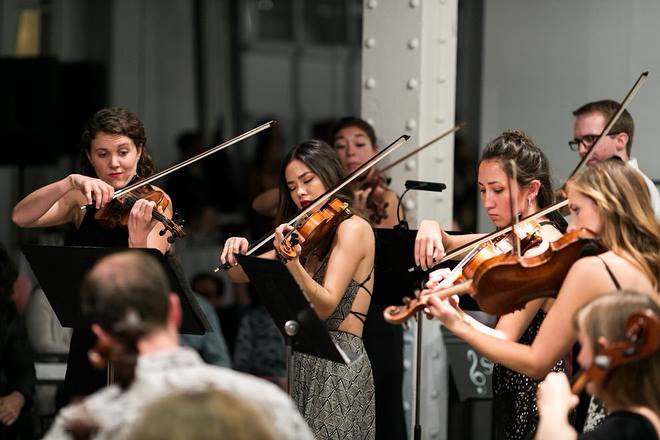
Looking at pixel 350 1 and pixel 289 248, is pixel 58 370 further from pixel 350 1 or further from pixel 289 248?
pixel 350 1

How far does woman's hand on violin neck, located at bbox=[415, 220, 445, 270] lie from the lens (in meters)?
3.59

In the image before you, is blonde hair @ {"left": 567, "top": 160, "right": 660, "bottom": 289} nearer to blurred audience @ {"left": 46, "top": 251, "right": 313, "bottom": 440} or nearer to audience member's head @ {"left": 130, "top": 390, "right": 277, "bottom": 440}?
blurred audience @ {"left": 46, "top": 251, "right": 313, "bottom": 440}

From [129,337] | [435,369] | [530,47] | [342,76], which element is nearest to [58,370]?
[435,369]

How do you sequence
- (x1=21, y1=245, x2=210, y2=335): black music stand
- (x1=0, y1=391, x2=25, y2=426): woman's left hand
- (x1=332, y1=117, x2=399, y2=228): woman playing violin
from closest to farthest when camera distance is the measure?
(x1=21, y1=245, x2=210, y2=335): black music stand → (x1=0, y1=391, x2=25, y2=426): woman's left hand → (x1=332, y1=117, x2=399, y2=228): woman playing violin

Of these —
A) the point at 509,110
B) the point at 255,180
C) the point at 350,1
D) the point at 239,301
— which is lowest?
the point at 239,301

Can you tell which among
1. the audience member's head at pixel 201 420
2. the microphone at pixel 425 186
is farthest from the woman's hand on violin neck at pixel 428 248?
the audience member's head at pixel 201 420

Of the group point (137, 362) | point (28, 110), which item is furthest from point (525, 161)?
point (28, 110)

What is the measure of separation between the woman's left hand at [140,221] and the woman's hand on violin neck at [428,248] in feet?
2.65

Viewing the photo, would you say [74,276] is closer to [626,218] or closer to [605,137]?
[626,218]

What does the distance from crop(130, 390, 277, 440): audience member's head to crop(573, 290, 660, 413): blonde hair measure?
2.83 ft

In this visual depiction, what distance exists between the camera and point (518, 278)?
2908mm

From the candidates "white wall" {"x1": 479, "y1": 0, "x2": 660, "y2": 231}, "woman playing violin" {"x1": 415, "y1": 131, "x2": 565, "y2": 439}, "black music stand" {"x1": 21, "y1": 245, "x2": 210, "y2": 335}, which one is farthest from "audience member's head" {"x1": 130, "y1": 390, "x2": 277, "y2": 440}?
"white wall" {"x1": 479, "y1": 0, "x2": 660, "y2": 231}

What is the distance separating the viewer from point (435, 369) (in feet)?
16.5

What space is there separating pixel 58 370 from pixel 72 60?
3.15 m
